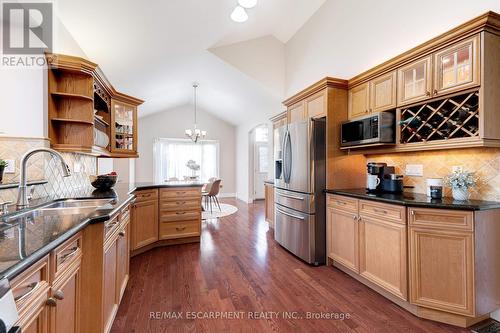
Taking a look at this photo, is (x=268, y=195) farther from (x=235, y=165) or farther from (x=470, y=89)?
(x=235, y=165)

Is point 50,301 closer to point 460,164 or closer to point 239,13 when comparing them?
point 460,164

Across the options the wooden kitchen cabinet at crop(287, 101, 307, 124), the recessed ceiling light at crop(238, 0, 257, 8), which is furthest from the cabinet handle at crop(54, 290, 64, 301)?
the recessed ceiling light at crop(238, 0, 257, 8)

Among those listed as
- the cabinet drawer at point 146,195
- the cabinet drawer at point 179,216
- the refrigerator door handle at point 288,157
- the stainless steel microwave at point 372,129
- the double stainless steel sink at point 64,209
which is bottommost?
the cabinet drawer at point 179,216

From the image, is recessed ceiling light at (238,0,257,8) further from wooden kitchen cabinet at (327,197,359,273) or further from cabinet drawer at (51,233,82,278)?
cabinet drawer at (51,233,82,278)

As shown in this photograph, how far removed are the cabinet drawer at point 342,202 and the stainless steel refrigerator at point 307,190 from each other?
0.11 m

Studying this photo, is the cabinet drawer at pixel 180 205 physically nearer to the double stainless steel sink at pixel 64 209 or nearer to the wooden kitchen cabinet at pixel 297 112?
the double stainless steel sink at pixel 64 209

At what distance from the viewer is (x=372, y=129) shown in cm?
256

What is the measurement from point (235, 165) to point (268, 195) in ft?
15.0

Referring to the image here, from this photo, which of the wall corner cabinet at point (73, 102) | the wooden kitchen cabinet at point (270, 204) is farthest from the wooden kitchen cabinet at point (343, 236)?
the wall corner cabinet at point (73, 102)

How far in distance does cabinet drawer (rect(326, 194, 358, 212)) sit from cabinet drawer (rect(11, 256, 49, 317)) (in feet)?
8.05

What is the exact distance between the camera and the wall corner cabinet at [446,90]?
180cm

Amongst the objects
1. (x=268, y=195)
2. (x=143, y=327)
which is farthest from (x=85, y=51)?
(x=268, y=195)

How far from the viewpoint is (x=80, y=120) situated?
7.62ft

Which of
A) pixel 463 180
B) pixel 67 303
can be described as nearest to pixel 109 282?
pixel 67 303
